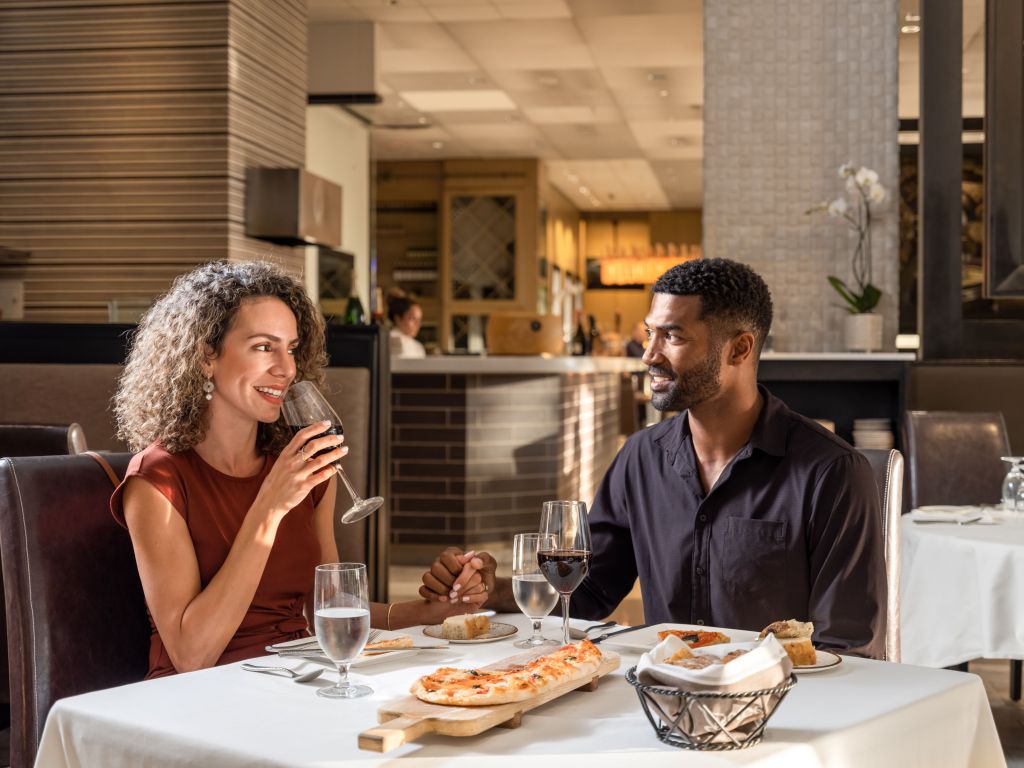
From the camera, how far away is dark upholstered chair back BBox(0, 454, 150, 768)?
181 centimetres

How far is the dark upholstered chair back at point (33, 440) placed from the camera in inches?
106

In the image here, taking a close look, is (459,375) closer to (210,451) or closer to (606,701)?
(210,451)

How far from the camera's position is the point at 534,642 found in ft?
5.32

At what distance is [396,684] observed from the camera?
1.42 m

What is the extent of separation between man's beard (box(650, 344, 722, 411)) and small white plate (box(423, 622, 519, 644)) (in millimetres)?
523

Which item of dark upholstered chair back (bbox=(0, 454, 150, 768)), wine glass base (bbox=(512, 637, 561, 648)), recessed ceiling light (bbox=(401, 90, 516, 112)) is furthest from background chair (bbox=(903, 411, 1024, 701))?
recessed ceiling light (bbox=(401, 90, 516, 112))

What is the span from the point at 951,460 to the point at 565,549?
3161 mm

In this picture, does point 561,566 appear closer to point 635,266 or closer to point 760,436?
point 760,436

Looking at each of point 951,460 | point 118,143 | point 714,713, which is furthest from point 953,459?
point 118,143

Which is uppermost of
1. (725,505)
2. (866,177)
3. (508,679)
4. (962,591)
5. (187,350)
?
(866,177)

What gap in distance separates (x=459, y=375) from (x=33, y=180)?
2.51m

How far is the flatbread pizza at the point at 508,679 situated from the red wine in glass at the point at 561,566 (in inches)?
6.6

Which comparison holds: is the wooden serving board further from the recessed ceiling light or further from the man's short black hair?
the recessed ceiling light

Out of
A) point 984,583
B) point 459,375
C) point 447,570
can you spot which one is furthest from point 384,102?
point 447,570
